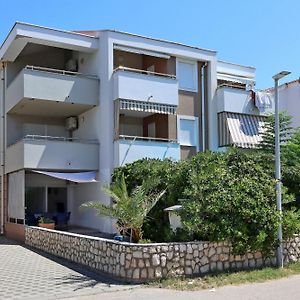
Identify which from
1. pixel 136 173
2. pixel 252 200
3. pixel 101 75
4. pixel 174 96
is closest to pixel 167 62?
pixel 174 96

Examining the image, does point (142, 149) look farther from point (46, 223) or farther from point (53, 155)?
point (46, 223)

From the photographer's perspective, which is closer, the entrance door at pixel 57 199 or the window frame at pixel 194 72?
the window frame at pixel 194 72

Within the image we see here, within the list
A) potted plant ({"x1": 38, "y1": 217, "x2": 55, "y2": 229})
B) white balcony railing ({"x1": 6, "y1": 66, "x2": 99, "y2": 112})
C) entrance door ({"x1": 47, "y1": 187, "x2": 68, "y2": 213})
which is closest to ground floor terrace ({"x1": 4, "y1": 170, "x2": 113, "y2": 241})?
entrance door ({"x1": 47, "y1": 187, "x2": 68, "y2": 213})

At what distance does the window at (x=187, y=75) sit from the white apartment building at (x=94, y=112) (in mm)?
64

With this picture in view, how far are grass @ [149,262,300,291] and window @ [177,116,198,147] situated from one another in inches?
539

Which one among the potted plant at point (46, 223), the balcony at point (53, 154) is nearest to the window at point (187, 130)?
the balcony at point (53, 154)

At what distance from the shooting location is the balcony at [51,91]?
2316cm

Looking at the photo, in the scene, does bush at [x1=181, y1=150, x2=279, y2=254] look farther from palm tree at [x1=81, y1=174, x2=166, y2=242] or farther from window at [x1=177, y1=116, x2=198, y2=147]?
window at [x1=177, y1=116, x2=198, y2=147]

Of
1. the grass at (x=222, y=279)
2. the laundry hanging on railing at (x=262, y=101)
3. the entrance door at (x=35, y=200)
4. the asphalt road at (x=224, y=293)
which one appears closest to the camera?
the asphalt road at (x=224, y=293)

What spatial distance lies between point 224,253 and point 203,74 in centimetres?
1651

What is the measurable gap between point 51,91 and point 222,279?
1483cm

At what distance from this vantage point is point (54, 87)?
23.6m

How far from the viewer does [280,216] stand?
13.9 metres

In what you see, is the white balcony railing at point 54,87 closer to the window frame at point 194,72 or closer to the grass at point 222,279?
the window frame at point 194,72
